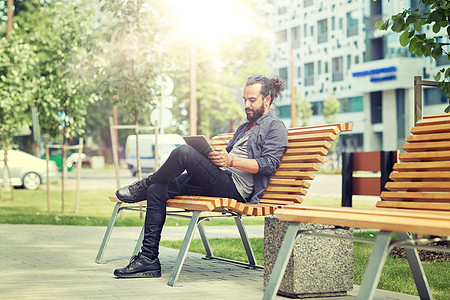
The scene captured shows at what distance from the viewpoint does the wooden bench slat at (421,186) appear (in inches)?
178

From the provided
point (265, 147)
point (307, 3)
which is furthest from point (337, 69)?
point (265, 147)

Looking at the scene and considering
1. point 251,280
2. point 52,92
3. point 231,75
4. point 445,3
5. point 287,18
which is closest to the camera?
point 445,3

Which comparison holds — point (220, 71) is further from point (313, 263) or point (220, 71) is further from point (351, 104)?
point (351, 104)

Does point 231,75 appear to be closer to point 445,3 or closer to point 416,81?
point 416,81

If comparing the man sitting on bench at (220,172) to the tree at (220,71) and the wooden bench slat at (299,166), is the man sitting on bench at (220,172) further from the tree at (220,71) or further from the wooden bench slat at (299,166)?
the tree at (220,71)

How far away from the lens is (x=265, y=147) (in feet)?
18.5

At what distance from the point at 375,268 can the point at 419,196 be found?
4.95 ft

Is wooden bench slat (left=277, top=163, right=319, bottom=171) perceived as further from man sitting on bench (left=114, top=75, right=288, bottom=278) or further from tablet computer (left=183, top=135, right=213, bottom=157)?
tablet computer (left=183, top=135, right=213, bottom=157)

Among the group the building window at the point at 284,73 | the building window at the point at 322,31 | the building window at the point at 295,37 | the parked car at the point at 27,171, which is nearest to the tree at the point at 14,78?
the parked car at the point at 27,171

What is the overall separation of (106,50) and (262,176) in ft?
23.7

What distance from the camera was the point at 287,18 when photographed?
224 feet

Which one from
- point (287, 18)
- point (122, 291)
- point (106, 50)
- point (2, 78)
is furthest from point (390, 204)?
point (287, 18)

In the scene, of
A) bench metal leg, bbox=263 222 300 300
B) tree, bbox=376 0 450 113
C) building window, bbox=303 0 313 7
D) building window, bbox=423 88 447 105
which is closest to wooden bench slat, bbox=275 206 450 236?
bench metal leg, bbox=263 222 300 300

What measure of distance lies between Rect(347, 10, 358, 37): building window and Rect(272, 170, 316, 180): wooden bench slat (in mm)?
53855
